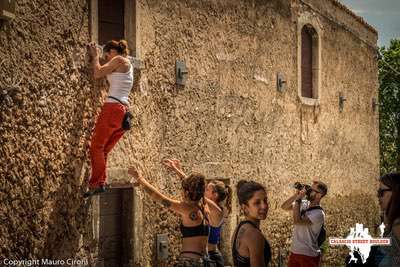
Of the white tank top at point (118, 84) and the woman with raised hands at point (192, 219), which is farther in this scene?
the white tank top at point (118, 84)

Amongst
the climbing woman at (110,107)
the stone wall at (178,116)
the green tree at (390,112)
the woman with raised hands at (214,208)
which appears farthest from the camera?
the green tree at (390,112)

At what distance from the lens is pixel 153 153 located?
7363 millimetres

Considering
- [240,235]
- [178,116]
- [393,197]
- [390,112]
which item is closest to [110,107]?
[178,116]

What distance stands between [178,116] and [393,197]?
13.4 ft

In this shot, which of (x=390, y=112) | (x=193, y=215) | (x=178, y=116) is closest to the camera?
(x=193, y=215)

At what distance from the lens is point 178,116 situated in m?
7.87

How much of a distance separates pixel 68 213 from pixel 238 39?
4402 millimetres

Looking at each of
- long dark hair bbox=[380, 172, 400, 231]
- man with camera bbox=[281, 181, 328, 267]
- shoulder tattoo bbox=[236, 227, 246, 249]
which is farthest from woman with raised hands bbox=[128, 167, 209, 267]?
man with camera bbox=[281, 181, 328, 267]

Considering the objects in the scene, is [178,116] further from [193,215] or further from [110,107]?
[193,215]

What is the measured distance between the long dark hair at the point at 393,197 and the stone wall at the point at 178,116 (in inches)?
121

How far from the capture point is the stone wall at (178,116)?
18.1 ft

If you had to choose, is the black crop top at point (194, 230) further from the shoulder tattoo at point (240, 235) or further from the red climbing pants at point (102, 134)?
the red climbing pants at point (102, 134)

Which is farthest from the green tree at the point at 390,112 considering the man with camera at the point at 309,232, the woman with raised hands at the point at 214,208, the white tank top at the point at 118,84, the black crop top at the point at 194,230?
the black crop top at the point at 194,230

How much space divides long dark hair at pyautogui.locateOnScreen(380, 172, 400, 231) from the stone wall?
121 inches
